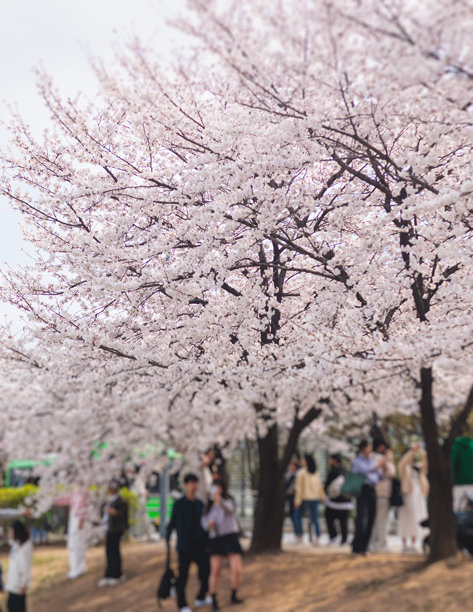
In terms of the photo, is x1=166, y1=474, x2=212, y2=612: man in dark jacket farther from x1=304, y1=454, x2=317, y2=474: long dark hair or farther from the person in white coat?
the person in white coat

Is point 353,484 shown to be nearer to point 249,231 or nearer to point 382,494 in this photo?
point 382,494

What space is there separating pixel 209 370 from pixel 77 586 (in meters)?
7.63

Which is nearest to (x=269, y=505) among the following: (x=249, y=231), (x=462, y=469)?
(x=462, y=469)

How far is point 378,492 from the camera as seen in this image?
12625 mm

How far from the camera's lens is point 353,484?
11781mm

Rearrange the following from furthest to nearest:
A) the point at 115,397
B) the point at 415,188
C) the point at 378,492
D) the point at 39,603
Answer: the point at 39,603
the point at 378,492
the point at 115,397
the point at 415,188

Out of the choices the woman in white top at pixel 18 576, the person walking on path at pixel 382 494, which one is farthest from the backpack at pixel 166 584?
the person walking on path at pixel 382 494

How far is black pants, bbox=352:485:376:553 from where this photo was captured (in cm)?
1159

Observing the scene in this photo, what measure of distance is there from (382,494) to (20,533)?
19.5ft

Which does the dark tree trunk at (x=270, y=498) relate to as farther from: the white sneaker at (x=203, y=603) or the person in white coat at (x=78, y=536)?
the person in white coat at (x=78, y=536)

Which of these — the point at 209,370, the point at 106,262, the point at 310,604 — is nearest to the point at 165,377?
the point at 209,370

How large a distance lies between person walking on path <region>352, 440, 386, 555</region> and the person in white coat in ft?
18.9

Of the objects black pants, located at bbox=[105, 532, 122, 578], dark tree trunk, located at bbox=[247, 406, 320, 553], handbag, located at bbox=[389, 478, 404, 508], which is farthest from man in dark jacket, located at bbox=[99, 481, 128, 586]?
handbag, located at bbox=[389, 478, 404, 508]

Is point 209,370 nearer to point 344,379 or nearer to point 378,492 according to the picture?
point 344,379
